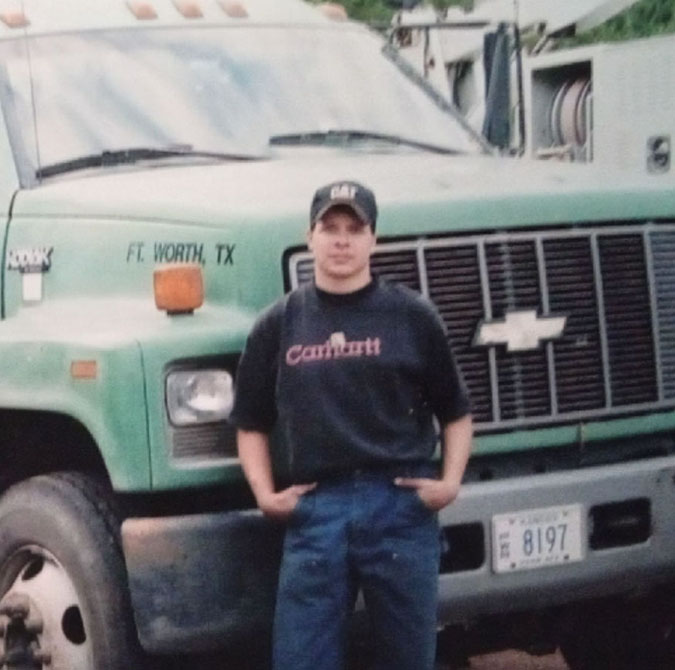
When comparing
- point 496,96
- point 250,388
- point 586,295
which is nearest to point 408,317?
point 250,388

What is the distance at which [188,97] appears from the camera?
21.3ft

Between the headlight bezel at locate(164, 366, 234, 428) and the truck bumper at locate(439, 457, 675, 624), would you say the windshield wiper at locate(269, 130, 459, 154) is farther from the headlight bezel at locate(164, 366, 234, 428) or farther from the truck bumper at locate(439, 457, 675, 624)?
the truck bumper at locate(439, 457, 675, 624)

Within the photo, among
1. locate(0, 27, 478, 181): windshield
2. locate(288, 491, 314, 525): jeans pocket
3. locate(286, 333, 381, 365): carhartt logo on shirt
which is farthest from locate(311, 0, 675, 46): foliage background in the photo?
locate(288, 491, 314, 525): jeans pocket

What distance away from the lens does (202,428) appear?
5.29m

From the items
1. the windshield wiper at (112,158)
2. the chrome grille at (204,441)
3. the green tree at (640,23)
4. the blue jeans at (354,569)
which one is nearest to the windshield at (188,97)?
the windshield wiper at (112,158)

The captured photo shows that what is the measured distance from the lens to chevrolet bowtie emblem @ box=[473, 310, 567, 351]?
18.4ft

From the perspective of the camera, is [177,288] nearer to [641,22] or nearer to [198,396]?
[198,396]

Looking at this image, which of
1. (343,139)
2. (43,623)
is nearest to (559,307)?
(343,139)

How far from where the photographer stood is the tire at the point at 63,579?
5.37 m

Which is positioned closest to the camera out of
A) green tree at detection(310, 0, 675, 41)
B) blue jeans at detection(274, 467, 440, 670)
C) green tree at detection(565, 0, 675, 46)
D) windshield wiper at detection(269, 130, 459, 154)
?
blue jeans at detection(274, 467, 440, 670)

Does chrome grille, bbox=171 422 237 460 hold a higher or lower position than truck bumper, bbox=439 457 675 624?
higher

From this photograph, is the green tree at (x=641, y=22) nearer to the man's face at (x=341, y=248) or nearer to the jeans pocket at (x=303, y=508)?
the man's face at (x=341, y=248)

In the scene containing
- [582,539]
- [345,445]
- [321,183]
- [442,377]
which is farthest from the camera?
[321,183]

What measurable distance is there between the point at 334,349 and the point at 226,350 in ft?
→ 1.07
